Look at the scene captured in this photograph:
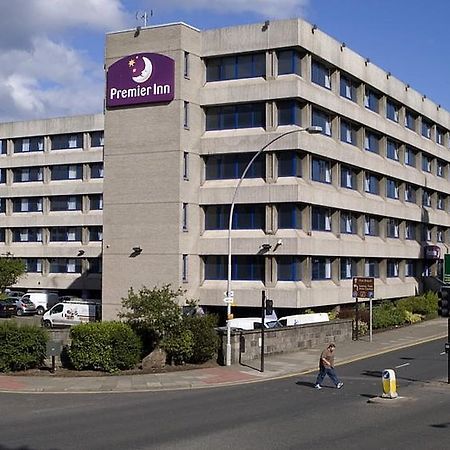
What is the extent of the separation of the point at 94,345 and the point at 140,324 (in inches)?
80.5

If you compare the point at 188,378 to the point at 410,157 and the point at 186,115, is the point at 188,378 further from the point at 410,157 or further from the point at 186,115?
the point at 410,157

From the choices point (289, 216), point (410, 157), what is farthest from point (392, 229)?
point (289, 216)

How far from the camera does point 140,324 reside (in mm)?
30516

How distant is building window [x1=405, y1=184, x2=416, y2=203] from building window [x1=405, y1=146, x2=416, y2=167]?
175cm

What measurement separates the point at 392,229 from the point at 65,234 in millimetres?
29441

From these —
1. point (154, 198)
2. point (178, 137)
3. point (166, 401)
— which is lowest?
point (166, 401)

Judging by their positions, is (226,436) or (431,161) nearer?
(226,436)

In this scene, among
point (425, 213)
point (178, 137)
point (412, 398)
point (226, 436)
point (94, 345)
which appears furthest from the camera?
point (425, 213)

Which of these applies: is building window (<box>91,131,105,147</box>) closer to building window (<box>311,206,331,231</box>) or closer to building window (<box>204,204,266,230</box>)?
building window (<box>204,204,266,230</box>)

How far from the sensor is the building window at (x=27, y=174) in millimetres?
74000

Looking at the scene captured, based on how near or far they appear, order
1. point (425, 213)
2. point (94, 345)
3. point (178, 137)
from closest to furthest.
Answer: point (94, 345)
point (178, 137)
point (425, 213)

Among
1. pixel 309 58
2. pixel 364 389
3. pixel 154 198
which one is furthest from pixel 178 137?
pixel 364 389

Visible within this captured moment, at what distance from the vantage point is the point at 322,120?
156ft

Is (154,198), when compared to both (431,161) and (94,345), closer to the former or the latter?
(94,345)
